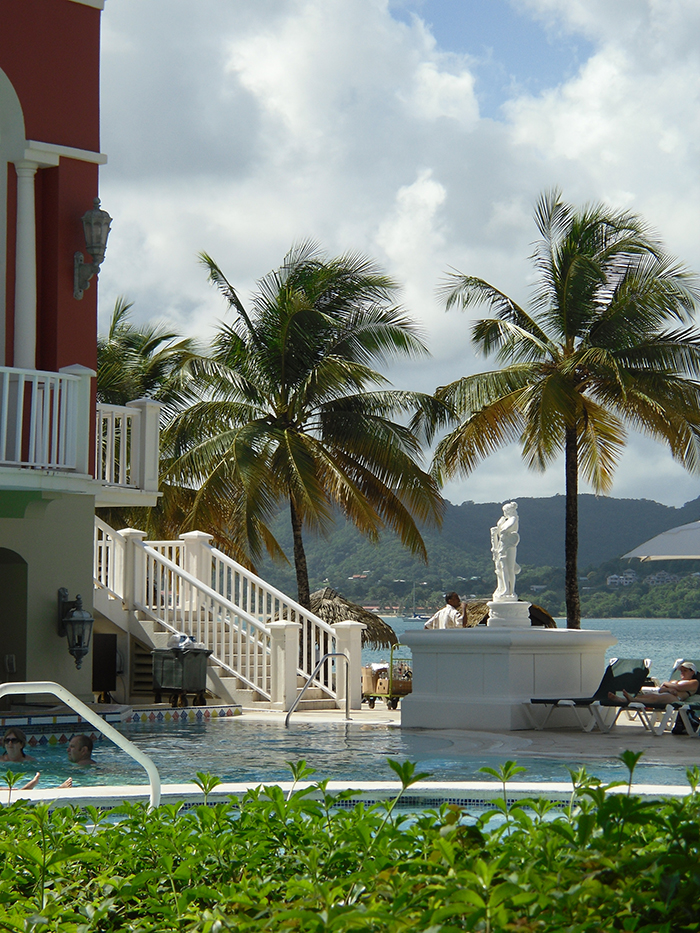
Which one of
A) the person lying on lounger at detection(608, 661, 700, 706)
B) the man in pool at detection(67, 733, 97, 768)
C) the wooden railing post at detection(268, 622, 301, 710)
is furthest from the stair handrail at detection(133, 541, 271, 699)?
the man in pool at detection(67, 733, 97, 768)

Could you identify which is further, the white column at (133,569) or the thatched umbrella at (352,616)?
the thatched umbrella at (352,616)

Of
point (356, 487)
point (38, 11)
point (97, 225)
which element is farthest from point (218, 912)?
point (356, 487)

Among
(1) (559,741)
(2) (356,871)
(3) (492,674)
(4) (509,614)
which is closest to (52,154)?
(4) (509,614)

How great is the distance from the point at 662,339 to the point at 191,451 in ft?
30.8

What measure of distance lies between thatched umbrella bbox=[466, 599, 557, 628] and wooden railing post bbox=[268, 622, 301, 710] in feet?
14.1

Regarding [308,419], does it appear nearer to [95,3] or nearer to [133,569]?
[133,569]

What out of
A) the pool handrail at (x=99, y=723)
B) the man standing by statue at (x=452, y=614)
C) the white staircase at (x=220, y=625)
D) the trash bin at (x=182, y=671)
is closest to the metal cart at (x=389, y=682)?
the white staircase at (x=220, y=625)

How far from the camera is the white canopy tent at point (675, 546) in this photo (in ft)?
58.4

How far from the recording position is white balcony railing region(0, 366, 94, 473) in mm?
13914

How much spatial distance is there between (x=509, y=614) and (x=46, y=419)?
6329mm

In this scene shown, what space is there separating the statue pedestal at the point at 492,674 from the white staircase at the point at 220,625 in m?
2.44

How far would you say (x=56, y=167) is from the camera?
15773mm

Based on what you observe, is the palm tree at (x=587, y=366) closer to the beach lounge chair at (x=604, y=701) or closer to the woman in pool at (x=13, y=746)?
the beach lounge chair at (x=604, y=701)

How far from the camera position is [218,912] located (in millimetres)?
2660
